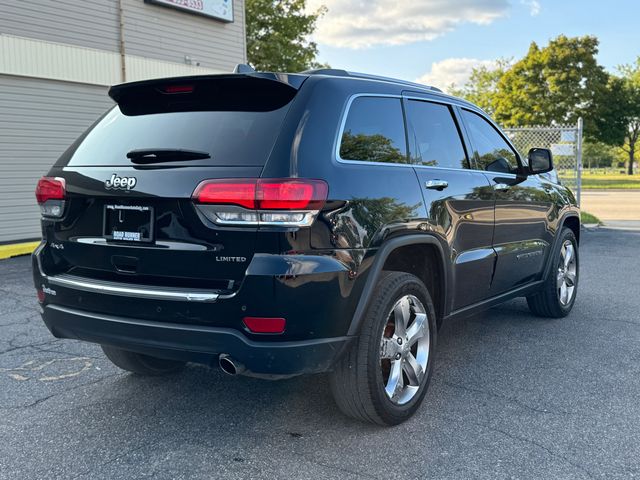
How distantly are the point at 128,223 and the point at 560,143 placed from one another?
12.6 metres

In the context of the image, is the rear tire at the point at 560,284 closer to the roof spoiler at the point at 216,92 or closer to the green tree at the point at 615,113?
the roof spoiler at the point at 216,92

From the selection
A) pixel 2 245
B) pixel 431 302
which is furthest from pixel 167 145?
pixel 2 245

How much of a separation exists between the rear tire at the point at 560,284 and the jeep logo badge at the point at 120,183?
12.3 ft

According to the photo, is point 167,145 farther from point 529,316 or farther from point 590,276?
point 590,276

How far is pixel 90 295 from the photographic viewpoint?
3.09 m

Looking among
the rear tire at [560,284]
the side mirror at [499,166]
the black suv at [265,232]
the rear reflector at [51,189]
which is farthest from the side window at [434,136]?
the rear reflector at [51,189]

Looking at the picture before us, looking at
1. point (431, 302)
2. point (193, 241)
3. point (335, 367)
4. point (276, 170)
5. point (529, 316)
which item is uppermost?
point (276, 170)

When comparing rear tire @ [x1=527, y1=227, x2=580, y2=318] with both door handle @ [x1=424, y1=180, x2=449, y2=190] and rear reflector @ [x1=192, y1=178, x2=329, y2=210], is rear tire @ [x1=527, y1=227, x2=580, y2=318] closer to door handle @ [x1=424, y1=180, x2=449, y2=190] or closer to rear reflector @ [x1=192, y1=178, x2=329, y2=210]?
door handle @ [x1=424, y1=180, x2=449, y2=190]

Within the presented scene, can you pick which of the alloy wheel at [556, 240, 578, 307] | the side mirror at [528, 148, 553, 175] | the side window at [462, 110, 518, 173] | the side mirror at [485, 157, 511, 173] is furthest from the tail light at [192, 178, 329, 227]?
the alloy wheel at [556, 240, 578, 307]

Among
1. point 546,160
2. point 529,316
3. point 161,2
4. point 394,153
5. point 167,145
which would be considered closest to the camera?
point 167,145

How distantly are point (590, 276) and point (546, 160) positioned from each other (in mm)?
3533

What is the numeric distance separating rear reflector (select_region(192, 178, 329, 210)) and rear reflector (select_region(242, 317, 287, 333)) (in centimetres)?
49

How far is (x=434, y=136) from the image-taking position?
12.9 feet

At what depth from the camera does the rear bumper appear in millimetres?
2738
